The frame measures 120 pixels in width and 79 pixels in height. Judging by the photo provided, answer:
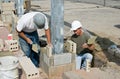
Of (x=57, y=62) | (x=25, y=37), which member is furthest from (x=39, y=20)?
(x=57, y=62)

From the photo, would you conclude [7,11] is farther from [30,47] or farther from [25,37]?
[25,37]

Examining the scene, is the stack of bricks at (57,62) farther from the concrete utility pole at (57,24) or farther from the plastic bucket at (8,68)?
the plastic bucket at (8,68)

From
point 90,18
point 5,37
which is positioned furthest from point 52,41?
point 90,18

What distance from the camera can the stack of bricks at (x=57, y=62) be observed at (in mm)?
5641

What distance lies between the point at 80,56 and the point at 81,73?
4.07 ft

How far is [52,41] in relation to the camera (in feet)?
19.2

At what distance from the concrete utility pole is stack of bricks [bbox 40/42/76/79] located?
201 mm

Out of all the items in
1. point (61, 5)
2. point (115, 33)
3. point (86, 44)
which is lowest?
point (115, 33)

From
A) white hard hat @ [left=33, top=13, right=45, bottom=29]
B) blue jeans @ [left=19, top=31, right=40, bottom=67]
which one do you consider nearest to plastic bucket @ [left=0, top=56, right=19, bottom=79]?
white hard hat @ [left=33, top=13, right=45, bottom=29]

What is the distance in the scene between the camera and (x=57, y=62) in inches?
224

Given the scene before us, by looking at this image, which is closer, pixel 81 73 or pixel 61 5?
pixel 81 73

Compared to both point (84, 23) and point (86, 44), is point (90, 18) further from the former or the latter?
point (86, 44)

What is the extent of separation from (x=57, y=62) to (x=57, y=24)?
0.82m

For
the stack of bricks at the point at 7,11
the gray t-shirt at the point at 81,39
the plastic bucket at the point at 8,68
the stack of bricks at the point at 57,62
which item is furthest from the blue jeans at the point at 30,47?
the stack of bricks at the point at 7,11
